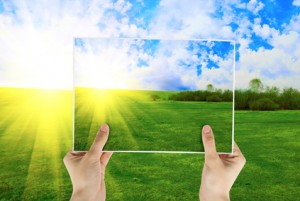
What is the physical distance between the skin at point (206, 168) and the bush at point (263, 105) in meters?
6.03

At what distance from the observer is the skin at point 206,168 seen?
1.63 m

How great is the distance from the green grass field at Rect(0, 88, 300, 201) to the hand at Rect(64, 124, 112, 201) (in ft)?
7.72

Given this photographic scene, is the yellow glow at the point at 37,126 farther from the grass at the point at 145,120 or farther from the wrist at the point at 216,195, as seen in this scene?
the wrist at the point at 216,195

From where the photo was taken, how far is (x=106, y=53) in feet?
5.57

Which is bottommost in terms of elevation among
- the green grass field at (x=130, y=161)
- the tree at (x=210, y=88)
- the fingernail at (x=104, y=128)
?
the green grass field at (x=130, y=161)

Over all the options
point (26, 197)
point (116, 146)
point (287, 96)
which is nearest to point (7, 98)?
point (26, 197)

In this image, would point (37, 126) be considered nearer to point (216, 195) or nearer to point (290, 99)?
point (290, 99)

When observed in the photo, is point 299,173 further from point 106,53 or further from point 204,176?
point 106,53

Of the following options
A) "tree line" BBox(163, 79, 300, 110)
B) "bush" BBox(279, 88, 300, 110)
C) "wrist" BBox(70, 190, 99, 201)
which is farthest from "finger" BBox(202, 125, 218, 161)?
"bush" BBox(279, 88, 300, 110)

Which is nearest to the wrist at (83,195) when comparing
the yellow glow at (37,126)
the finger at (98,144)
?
the finger at (98,144)

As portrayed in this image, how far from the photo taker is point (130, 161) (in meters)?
5.12

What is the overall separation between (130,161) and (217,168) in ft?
11.7

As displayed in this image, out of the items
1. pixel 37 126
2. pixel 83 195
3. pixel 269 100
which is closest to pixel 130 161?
pixel 37 126

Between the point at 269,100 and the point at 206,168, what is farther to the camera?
the point at 269,100
